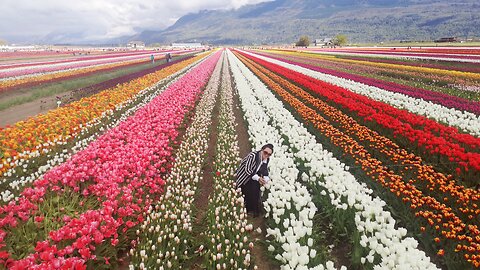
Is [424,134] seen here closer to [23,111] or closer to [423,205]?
[423,205]

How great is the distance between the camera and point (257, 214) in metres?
6.77

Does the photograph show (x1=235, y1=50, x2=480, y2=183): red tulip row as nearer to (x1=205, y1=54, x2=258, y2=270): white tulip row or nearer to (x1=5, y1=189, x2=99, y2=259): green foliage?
(x1=205, y1=54, x2=258, y2=270): white tulip row

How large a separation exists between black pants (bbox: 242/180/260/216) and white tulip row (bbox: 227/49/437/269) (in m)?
1.00

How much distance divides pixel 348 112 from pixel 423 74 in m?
15.7

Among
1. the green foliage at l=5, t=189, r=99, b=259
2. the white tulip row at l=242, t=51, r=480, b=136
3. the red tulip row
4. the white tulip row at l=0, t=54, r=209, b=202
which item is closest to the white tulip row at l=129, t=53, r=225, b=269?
the green foliage at l=5, t=189, r=99, b=259

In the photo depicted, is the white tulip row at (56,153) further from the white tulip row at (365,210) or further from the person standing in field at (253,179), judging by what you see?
the white tulip row at (365,210)

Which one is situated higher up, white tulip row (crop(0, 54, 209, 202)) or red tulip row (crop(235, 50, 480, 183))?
red tulip row (crop(235, 50, 480, 183))

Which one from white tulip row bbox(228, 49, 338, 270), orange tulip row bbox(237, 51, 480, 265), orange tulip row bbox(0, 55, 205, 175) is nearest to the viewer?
white tulip row bbox(228, 49, 338, 270)

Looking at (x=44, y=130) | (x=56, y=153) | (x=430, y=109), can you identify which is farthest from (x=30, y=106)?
(x=430, y=109)

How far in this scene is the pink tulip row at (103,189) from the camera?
4363 mm

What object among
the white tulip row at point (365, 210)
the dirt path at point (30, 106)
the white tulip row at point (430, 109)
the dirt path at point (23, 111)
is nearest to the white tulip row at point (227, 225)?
the white tulip row at point (365, 210)

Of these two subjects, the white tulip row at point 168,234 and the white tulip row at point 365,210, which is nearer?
the white tulip row at point 365,210

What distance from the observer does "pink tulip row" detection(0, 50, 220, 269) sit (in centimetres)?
436

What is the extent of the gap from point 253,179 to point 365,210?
2.16 metres
